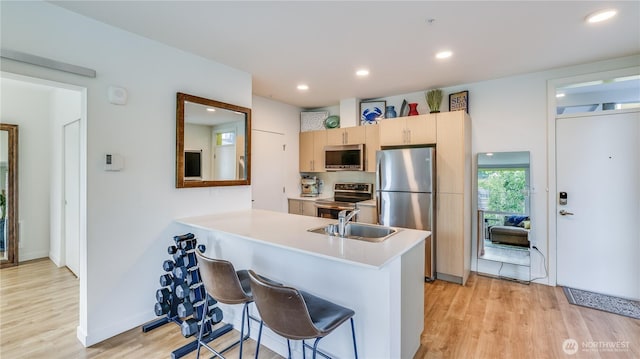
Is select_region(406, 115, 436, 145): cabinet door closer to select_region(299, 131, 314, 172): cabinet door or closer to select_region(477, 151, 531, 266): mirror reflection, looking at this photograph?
select_region(477, 151, 531, 266): mirror reflection

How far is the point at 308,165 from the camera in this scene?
504cm

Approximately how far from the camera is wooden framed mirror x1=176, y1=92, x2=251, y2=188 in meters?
2.72

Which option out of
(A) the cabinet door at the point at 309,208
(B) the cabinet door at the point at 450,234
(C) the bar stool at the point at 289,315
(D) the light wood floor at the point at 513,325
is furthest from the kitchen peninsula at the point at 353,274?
(A) the cabinet door at the point at 309,208

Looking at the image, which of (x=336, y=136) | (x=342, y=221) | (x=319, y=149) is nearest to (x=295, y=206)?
(x=319, y=149)

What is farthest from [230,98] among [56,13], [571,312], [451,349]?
[571,312]

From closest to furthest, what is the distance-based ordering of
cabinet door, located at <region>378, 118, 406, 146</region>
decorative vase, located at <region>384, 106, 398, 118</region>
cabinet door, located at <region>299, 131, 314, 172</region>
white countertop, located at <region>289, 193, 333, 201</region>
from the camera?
cabinet door, located at <region>378, 118, 406, 146</region>, decorative vase, located at <region>384, 106, 398, 118</region>, white countertop, located at <region>289, 193, 333, 201</region>, cabinet door, located at <region>299, 131, 314, 172</region>

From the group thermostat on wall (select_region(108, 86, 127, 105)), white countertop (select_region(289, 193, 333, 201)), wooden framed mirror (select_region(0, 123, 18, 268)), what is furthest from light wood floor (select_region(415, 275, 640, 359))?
wooden framed mirror (select_region(0, 123, 18, 268))

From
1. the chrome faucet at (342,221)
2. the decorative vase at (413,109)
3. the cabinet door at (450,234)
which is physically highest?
the decorative vase at (413,109)

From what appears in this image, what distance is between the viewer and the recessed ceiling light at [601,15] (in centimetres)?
208

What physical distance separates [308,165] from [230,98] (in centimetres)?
213

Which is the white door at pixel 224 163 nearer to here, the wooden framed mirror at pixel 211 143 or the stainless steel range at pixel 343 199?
the wooden framed mirror at pixel 211 143

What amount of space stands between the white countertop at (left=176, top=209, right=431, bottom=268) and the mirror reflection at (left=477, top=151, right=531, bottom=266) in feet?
6.62

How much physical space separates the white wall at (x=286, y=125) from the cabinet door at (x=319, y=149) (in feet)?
1.21

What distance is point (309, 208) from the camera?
4.72 metres
